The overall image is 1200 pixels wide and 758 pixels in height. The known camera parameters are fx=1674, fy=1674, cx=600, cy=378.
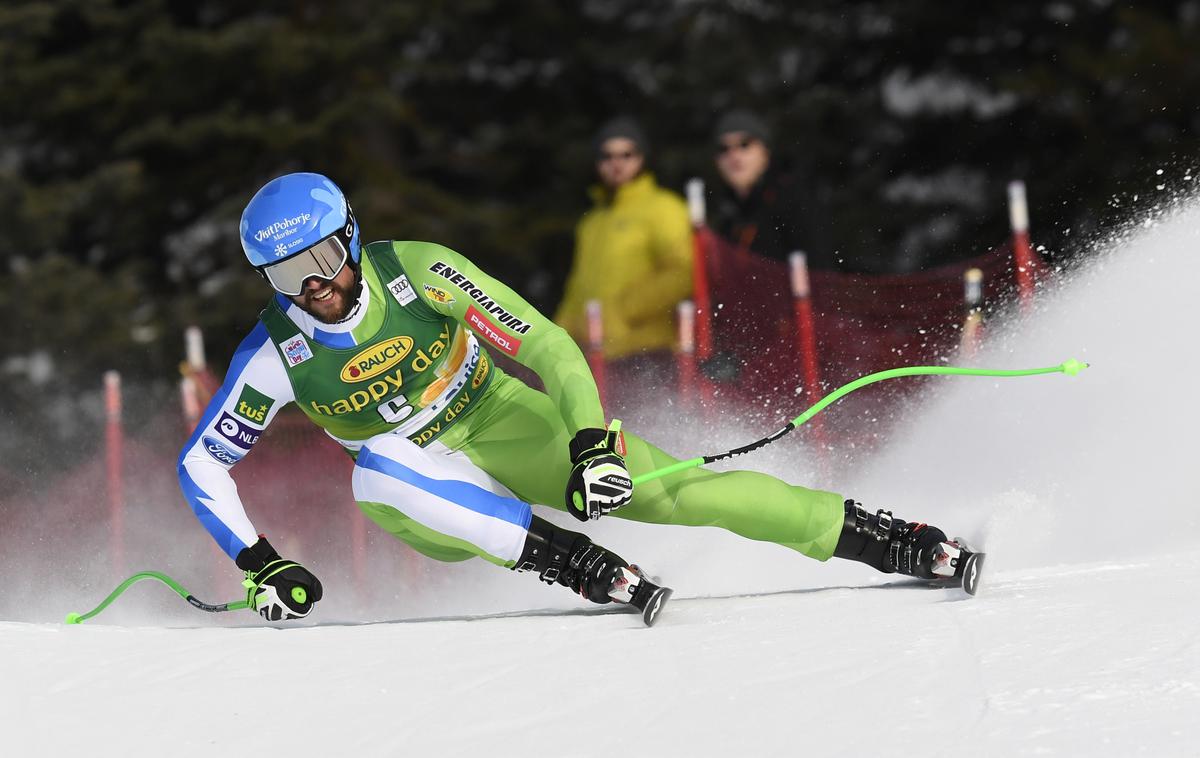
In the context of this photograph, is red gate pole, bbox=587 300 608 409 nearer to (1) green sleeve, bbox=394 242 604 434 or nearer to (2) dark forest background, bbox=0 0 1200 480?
(1) green sleeve, bbox=394 242 604 434

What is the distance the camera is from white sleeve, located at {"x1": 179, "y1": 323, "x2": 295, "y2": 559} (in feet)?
15.9

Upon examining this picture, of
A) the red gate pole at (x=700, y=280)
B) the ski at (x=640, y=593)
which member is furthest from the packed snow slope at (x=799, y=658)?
the red gate pole at (x=700, y=280)

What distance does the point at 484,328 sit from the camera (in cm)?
475

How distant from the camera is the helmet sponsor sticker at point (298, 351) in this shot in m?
4.80

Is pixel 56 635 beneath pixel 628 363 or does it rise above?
beneath

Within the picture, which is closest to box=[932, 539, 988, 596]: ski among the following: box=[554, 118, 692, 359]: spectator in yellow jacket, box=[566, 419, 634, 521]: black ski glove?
box=[566, 419, 634, 521]: black ski glove

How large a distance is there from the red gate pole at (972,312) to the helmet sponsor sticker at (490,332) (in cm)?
253

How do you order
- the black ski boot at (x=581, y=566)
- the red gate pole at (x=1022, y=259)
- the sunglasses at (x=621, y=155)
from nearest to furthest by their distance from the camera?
the black ski boot at (x=581, y=566), the red gate pole at (x=1022, y=259), the sunglasses at (x=621, y=155)

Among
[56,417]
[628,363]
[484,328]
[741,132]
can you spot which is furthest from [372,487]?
[56,417]

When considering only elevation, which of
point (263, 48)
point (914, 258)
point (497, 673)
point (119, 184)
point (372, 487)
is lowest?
point (497, 673)

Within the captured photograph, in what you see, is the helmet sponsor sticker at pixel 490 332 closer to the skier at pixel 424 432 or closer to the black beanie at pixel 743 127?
the skier at pixel 424 432

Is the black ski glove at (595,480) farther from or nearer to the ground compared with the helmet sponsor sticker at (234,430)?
nearer to the ground

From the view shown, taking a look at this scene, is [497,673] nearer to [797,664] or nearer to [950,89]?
[797,664]

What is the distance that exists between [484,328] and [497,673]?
1.22 m
